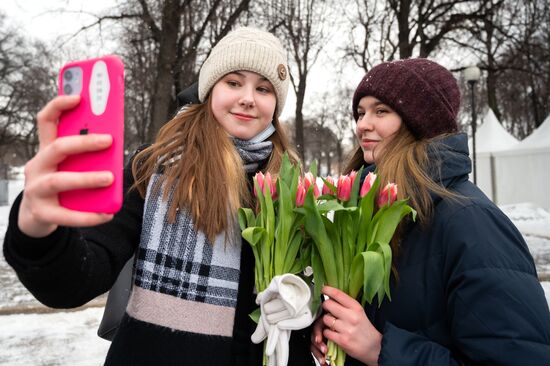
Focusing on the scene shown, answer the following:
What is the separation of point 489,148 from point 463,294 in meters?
16.3

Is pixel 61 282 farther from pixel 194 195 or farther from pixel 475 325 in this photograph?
pixel 475 325

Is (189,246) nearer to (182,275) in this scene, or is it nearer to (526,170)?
(182,275)

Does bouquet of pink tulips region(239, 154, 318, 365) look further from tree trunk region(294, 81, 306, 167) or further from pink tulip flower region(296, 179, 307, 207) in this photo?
tree trunk region(294, 81, 306, 167)

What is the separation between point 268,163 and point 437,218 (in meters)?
0.65

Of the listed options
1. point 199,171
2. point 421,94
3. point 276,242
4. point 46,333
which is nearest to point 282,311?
point 276,242

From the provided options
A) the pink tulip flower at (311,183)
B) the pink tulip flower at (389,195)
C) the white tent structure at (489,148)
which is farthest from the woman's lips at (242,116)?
the white tent structure at (489,148)

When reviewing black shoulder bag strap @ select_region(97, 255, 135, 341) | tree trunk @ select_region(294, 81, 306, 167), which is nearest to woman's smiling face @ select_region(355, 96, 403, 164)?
black shoulder bag strap @ select_region(97, 255, 135, 341)

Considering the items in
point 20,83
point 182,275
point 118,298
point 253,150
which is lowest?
point 118,298

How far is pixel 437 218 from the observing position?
138cm

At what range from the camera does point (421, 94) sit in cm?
167

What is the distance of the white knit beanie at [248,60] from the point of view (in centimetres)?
163

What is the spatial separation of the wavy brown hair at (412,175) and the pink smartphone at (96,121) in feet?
2.69

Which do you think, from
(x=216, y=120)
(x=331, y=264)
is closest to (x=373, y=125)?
(x=216, y=120)

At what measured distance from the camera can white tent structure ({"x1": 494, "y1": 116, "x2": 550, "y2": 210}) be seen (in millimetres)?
13539
